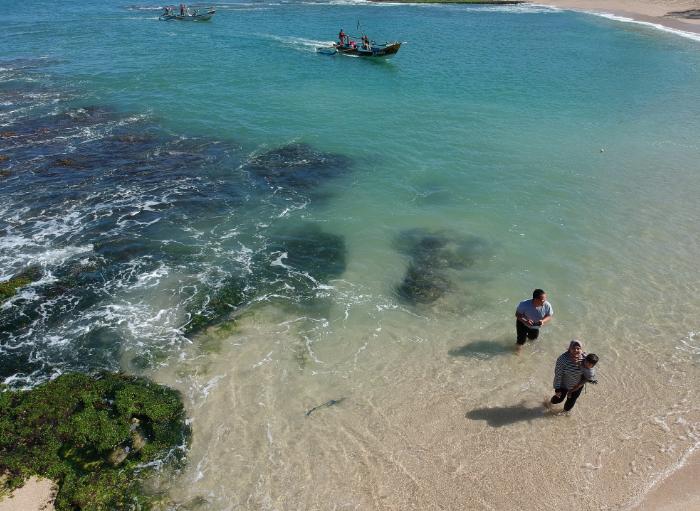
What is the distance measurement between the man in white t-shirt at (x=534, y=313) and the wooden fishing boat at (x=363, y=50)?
110 feet

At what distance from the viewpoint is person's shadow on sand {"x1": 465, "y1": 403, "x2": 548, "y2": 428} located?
11219 millimetres

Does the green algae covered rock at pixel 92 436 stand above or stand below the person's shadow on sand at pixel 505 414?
below

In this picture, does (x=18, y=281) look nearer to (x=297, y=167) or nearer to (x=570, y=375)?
(x=297, y=167)

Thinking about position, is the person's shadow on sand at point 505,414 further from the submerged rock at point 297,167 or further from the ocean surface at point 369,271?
the submerged rock at point 297,167

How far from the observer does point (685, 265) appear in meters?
16.4

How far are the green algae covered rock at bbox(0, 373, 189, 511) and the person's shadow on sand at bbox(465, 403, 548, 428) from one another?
22.2 ft

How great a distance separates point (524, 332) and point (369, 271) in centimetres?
575

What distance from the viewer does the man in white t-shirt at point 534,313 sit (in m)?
12.0

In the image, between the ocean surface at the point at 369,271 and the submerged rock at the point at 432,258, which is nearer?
the ocean surface at the point at 369,271

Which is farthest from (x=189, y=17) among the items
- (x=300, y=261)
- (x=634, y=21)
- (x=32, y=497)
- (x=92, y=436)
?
(x=32, y=497)

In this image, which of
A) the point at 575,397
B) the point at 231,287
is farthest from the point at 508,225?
the point at 231,287

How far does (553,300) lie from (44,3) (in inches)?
3207

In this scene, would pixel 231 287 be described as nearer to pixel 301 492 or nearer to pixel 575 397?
pixel 301 492

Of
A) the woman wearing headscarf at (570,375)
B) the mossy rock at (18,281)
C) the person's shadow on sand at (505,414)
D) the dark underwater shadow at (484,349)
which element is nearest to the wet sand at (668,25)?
the woman wearing headscarf at (570,375)
